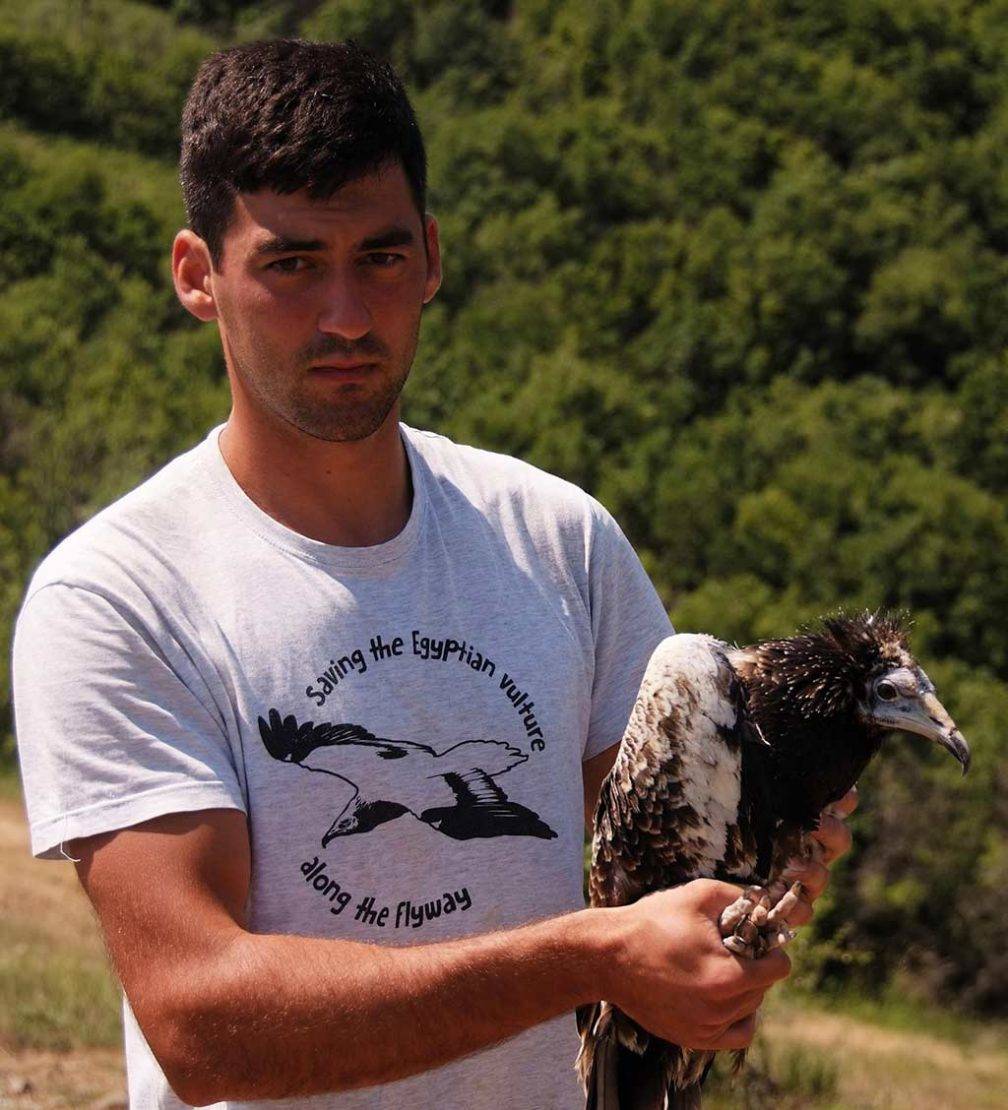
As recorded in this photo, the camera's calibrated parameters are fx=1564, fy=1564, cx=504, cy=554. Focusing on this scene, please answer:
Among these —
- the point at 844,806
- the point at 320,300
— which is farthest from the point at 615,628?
the point at 320,300

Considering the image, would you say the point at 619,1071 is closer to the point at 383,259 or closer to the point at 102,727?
the point at 102,727

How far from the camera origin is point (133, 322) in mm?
41250

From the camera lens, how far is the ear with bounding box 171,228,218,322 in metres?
2.60

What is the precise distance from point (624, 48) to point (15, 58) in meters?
20.1

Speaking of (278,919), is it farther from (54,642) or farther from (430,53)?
(430,53)

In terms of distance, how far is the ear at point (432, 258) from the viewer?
8.87 feet

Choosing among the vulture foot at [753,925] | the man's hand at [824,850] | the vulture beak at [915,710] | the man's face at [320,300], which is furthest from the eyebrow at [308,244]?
the vulture beak at [915,710]

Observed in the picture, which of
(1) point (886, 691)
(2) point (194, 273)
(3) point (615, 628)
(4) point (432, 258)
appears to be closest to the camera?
(2) point (194, 273)

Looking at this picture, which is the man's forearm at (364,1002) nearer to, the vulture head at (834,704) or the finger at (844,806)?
the finger at (844,806)

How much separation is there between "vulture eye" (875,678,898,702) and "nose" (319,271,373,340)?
66.0 inches

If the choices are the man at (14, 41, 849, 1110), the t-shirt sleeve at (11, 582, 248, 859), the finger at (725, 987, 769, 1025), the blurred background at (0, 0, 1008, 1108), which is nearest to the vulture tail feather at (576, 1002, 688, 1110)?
the man at (14, 41, 849, 1110)

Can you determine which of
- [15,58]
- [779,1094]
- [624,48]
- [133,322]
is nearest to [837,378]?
[624,48]

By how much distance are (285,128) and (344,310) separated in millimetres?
296

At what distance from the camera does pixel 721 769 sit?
316cm
